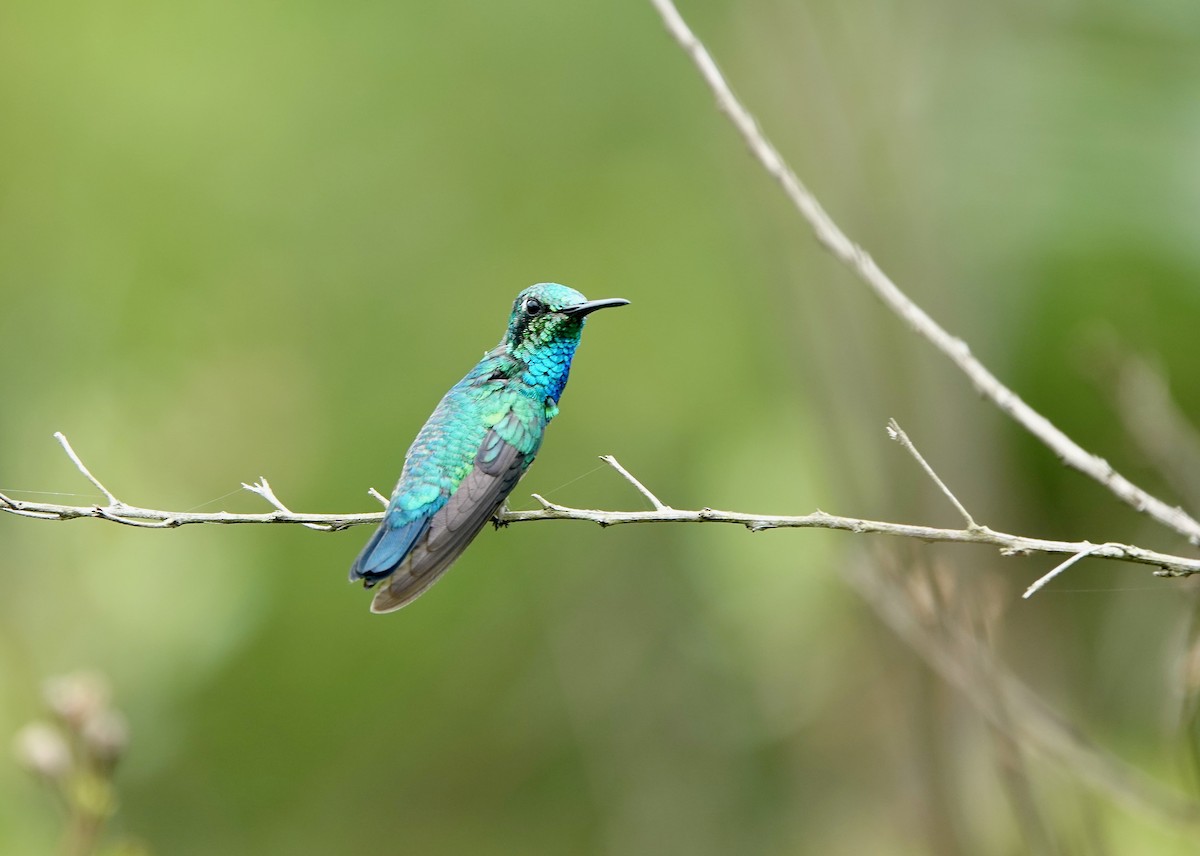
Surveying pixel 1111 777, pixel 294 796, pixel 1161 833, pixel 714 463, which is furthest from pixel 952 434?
pixel 294 796

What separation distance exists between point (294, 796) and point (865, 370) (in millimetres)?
3621

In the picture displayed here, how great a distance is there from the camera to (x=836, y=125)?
4.68m

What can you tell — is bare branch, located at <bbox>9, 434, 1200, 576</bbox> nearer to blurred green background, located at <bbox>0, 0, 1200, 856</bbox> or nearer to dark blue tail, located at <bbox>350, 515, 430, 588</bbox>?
dark blue tail, located at <bbox>350, 515, 430, 588</bbox>

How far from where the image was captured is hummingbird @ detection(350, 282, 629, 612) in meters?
2.50

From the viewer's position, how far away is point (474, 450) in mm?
2896

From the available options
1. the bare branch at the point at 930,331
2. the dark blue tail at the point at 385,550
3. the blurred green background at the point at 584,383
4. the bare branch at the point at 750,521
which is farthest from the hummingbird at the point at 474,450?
the blurred green background at the point at 584,383

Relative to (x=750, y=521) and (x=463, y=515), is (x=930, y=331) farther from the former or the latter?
(x=463, y=515)

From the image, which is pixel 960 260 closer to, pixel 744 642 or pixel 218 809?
pixel 744 642

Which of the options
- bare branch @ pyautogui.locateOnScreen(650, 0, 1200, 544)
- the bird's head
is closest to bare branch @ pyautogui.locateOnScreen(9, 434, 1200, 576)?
bare branch @ pyautogui.locateOnScreen(650, 0, 1200, 544)

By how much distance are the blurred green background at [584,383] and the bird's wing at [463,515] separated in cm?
106

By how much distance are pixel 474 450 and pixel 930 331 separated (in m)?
1.26

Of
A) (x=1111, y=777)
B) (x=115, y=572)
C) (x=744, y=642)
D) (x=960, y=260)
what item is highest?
(x=960, y=260)

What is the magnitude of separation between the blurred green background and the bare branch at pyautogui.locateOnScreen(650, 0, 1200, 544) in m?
1.97

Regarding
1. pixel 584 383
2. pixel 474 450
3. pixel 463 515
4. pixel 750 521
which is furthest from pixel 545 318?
pixel 584 383
